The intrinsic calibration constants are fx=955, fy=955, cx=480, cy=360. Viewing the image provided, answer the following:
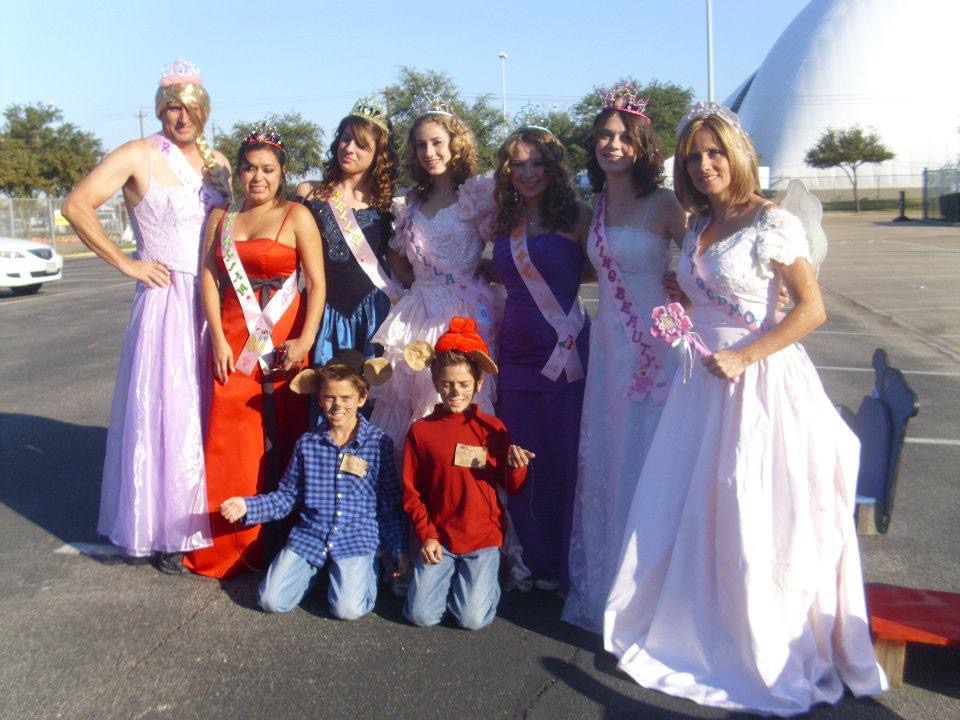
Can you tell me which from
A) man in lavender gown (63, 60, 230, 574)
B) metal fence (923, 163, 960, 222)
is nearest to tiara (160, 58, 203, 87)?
man in lavender gown (63, 60, 230, 574)

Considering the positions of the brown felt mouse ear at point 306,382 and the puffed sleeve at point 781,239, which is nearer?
the puffed sleeve at point 781,239

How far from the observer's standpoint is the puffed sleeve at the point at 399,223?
4125 millimetres

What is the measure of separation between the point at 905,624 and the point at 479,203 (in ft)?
7.34

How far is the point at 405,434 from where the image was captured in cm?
412

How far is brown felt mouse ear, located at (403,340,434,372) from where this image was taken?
366cm

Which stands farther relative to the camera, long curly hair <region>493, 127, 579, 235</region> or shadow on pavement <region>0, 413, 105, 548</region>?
shadow on pavement <region>0, 413, 105, 548</region>

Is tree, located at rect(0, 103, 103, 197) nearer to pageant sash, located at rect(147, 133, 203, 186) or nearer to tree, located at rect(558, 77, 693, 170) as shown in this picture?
tree, located at rect(558, 77, 693, 170)

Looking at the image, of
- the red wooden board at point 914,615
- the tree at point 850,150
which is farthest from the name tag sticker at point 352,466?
the tree at point 850,150

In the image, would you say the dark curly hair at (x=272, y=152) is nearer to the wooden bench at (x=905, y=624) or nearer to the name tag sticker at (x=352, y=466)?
the name tag sticker at (x=352, y=466)

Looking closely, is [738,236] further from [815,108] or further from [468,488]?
[815,108]

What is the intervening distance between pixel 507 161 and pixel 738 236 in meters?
1.11

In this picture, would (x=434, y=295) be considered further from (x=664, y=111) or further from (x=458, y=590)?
(x=664, y=111)

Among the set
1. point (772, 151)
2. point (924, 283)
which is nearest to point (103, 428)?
point (924, 283)

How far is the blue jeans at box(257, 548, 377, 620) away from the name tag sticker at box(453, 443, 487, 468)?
20.5 inches
